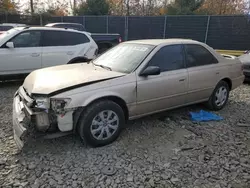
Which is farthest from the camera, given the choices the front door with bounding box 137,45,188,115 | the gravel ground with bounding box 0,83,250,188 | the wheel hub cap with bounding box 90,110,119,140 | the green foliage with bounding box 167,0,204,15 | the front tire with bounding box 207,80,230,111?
the green foliage with bounding box 167,0,204,15

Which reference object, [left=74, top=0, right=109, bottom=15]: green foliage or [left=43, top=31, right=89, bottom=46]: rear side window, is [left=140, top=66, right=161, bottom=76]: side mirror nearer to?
[left=43, top=31, right=89, bottom=46]: rear side window

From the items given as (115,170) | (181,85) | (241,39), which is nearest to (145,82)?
(181,85)

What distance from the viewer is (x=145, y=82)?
371cm

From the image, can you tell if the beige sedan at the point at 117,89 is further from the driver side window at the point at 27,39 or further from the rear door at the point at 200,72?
the driver side window at the point at 27,39

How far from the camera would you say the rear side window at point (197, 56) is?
4.42m

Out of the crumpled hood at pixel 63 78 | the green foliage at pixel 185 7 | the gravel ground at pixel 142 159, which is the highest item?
the green foliage at pixel 185 7

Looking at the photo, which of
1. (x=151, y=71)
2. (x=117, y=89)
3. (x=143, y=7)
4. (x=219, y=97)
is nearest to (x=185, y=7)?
(x=143, y=7)

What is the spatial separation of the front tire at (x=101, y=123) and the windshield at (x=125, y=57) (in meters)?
0.71

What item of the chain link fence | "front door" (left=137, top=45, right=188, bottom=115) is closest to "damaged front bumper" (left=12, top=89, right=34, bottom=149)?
→ "front door" (left=137, top=45, right=188, bottom=115)

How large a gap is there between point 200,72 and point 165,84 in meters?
0.96

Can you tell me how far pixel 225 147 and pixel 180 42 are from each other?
205 centimetres

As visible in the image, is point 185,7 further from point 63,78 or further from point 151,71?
point 63,78

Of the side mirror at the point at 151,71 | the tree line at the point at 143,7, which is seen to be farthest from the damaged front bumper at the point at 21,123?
the tree line at the point at 143,7

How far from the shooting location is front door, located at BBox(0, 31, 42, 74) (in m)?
6.14
